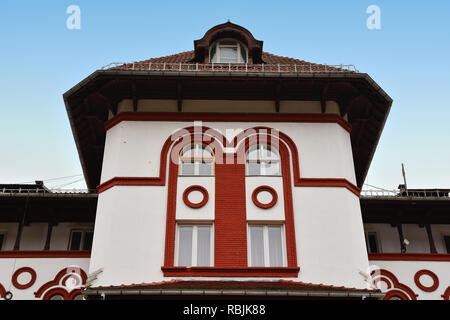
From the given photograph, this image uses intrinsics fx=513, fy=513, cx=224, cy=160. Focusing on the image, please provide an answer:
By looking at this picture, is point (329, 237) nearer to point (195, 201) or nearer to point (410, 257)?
point (195, 201)

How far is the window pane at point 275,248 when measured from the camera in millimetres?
14141

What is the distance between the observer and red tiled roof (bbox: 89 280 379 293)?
12391 millimetres

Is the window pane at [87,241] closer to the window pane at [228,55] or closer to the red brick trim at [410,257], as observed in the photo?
the window pane at [228,55]

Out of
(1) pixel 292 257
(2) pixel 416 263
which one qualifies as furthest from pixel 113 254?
(2) pixel 416 263

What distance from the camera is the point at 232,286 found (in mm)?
12703

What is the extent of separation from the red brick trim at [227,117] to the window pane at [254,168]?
1.50 meters

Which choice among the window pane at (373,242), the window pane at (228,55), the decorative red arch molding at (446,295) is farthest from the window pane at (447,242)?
the window pane at (228,55)

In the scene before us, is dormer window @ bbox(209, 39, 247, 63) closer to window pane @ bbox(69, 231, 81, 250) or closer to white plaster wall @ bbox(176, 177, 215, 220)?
white plaster wall @ bbox(176, 177, 215, 220)

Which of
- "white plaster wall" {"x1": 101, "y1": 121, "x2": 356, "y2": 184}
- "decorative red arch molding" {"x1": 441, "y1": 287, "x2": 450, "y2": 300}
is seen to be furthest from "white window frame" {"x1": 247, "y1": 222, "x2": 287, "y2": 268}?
"decorative red arch molding" {"x1": 441, "y1": 287, "x2": 450, "y2": 300}

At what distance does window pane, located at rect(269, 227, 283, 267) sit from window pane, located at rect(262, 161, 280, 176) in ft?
5.88

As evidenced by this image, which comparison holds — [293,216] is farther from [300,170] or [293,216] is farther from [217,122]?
[217,122]

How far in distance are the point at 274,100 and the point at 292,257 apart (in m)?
5.28

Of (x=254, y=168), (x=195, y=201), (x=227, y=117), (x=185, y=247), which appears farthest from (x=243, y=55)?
(x=185, y=247)

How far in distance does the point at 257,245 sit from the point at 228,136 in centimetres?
362
